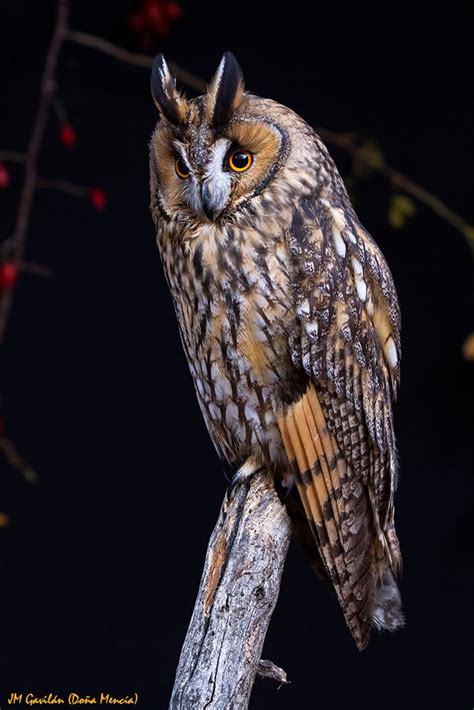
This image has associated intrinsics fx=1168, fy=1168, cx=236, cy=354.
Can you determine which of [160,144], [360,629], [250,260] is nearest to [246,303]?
[250,260]

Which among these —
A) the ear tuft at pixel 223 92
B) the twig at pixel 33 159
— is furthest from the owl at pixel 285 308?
the twig at pixel 33 159

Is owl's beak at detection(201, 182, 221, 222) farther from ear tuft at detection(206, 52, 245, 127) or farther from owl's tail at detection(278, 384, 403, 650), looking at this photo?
owl's tail at detection(278, 384, 403, 650)

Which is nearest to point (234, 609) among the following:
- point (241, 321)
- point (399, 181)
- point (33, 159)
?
point (241, 321)

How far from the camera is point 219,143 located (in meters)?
1.70

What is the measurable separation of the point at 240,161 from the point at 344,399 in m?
0.41

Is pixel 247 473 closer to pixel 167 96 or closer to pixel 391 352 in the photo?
pixel 391 352

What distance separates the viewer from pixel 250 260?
177 cm

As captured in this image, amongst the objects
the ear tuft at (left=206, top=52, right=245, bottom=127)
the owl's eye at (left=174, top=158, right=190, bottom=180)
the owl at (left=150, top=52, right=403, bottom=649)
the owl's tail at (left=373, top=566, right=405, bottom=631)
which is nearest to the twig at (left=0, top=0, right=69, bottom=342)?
the owl at (left=150, top=52, right=403, bottom=649)

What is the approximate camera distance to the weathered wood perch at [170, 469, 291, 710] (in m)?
1.72

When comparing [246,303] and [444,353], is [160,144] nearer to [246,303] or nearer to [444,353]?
[246,303]

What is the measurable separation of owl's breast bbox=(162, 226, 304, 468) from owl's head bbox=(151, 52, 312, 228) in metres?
0.06

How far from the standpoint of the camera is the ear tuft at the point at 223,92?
168 cm

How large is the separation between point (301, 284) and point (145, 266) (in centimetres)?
103

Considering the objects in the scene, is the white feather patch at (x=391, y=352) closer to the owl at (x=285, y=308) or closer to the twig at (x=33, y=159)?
the owl at (x=285, y=308)
